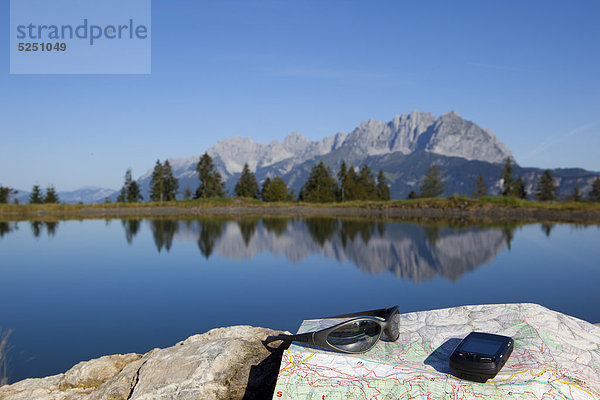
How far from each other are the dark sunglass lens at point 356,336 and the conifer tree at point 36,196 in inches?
3372

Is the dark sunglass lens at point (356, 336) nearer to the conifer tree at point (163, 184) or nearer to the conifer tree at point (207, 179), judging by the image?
the conifer tree at point (207, 179)

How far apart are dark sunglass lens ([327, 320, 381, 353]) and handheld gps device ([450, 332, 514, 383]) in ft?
2.30

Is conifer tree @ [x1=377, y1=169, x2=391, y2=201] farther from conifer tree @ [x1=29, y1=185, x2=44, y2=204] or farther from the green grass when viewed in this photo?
conifer tree @ [x1=29, y1=185, x2=44, y2=204]

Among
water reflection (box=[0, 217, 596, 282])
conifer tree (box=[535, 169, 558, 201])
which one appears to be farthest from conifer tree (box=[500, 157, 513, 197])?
water reflection (box=[0, 217, 596, 282])

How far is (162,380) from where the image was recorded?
392 centimetres

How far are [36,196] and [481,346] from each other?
8821cm

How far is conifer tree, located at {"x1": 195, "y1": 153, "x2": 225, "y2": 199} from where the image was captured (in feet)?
258

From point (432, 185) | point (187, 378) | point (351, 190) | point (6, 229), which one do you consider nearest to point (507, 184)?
point (432, 185)

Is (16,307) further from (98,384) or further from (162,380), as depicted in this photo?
(162,380)

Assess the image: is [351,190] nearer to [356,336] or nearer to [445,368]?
[356,336]

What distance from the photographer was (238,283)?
46.7ft

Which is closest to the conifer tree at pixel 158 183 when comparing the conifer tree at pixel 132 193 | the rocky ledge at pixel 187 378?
the conifer tree at pixel 132 193

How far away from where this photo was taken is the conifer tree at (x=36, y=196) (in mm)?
74938

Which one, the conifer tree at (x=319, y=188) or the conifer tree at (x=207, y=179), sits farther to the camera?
the conifer tree at (x=207, y=179)
